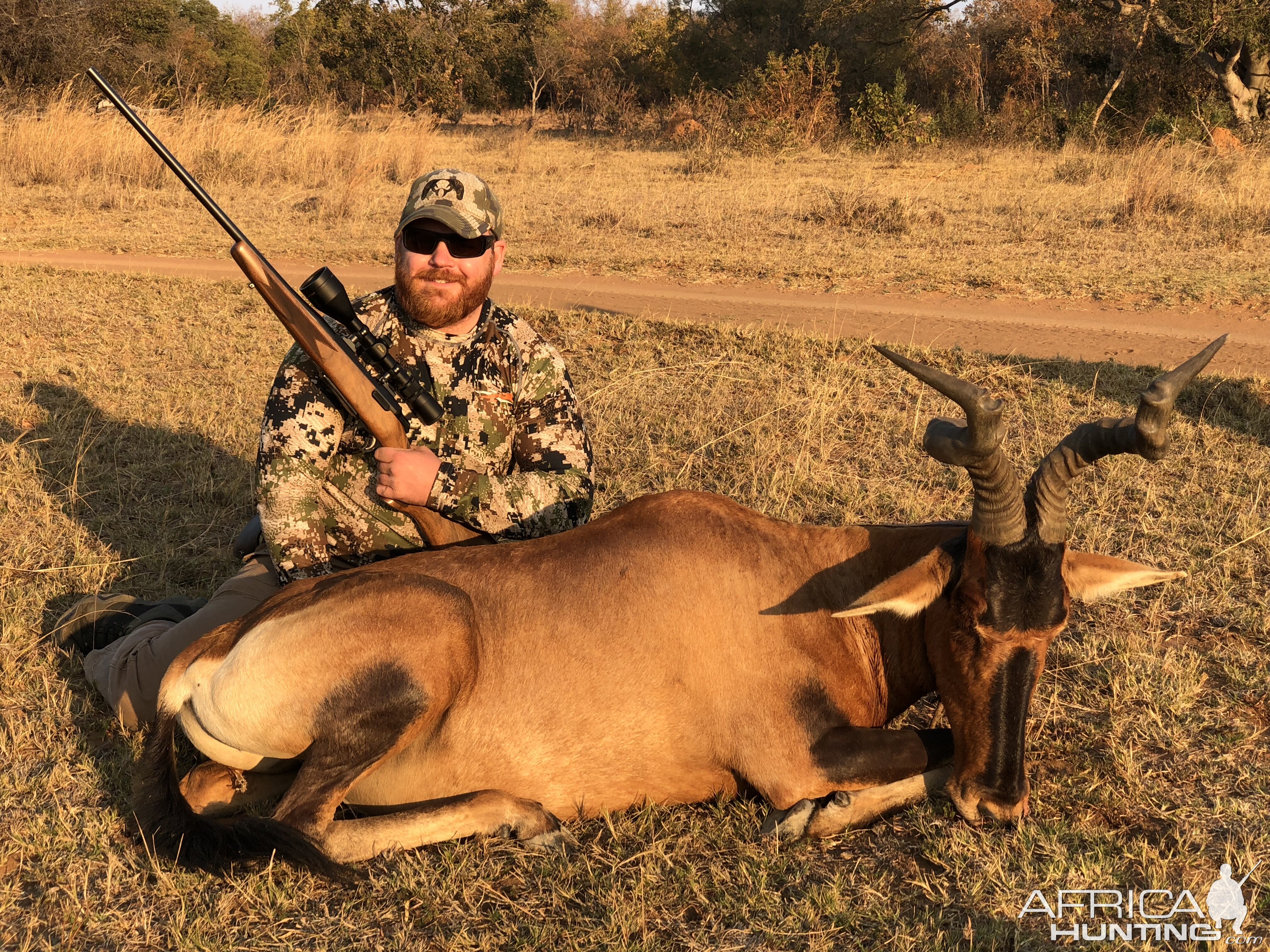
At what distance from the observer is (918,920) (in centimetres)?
362

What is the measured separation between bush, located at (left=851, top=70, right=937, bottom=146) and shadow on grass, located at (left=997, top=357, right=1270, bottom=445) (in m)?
16.4

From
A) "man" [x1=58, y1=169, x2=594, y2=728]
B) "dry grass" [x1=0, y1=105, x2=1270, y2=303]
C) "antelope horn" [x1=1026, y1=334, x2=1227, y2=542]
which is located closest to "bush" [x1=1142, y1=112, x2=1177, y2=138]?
"dry grass" [x1=0, y1=105, x2=1270, y2=303]

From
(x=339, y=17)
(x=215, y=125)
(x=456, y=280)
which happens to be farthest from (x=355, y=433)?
(x=339, y=17)

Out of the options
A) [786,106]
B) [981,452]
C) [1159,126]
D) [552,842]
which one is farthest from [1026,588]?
[786,106]

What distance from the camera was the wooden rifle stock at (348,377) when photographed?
4793 mm

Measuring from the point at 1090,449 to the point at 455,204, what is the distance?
118 inches

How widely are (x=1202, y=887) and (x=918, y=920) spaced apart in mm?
995

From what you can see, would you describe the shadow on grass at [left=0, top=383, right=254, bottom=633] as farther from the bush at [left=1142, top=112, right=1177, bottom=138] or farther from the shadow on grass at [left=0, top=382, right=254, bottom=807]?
the bush at [left=1142, top=112, right=1177, bottom=138]

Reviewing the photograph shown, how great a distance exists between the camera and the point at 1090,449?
3822mm

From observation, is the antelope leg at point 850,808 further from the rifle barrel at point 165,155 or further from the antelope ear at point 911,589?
the rifle barrel at point 165,155

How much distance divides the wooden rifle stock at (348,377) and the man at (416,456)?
0.08m

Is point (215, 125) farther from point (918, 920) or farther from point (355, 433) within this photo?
point (918, 920)

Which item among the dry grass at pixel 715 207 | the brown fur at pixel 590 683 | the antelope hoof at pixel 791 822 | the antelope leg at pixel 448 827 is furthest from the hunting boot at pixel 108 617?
the dry grass at pixel 715 207

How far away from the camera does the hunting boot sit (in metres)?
5.40
